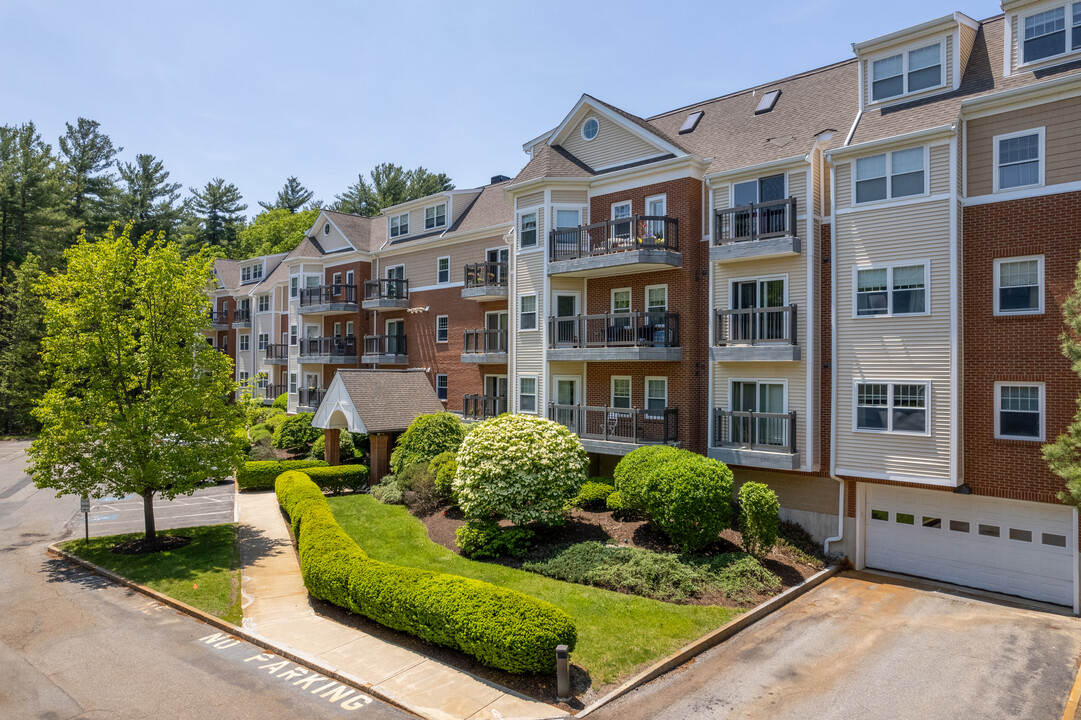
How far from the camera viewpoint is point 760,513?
1570 centimetres

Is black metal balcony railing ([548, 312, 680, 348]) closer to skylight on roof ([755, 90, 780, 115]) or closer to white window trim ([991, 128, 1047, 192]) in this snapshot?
skylight on roof ([755, 90, 780, 115])

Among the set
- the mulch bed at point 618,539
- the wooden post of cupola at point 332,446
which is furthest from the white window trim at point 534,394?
the wooden post of cupola at point 332,446

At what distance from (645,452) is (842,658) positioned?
23.0 ft

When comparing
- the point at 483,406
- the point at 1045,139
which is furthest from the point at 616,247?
the point at 1045,139

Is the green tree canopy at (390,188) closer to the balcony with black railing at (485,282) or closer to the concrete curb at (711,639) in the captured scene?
the balcony with black railing at (485,282)

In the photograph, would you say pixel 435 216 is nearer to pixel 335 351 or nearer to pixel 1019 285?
pixel 335 351

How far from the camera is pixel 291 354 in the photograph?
42.1m

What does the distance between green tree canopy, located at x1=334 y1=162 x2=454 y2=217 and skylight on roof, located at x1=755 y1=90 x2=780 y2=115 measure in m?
46.6

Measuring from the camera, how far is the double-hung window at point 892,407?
17.0 m

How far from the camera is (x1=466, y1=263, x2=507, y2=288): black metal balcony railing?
27969 mm

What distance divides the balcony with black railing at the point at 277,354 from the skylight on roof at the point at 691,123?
3105 centimetres

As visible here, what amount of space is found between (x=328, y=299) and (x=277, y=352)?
34.2ft

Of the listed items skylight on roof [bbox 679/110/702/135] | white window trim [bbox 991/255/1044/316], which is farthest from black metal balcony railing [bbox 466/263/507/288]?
white window trim [bbox 991/255/1044/316]

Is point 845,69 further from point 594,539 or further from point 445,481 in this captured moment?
point 445,481
